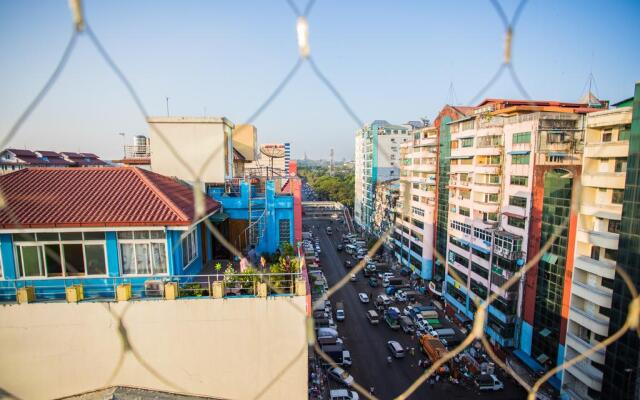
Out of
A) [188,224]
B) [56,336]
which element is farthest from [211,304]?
[56,336]

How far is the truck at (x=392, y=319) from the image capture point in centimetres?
774

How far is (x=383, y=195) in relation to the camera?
1326 cm

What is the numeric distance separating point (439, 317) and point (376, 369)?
2.83 metres

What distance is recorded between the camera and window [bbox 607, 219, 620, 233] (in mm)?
4211

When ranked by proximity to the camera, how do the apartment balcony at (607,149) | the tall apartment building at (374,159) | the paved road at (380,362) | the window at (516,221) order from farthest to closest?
the tall apartment building at (374,159) < the window at (516,221) < the paved road at (380,362) < the apartment balcony at (607,149)

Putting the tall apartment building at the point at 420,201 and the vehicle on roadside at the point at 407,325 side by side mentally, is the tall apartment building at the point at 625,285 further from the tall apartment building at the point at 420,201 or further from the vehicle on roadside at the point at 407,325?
the tall apartment building at the point at 420,201

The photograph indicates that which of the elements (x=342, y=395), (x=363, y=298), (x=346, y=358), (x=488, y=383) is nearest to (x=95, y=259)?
(x=342, y=395)

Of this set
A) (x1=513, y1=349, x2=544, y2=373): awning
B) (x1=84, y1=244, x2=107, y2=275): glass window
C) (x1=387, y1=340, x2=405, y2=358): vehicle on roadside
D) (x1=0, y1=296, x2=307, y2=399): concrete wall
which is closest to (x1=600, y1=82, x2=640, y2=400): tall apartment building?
(x1=513, y1=349, x2=544, y2=373): awning

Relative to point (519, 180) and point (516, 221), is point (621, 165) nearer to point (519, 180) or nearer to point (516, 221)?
point (519, 180)

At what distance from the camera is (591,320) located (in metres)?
4.49

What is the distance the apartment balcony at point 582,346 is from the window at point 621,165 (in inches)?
92.5

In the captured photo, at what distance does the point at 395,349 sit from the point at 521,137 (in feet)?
15.5

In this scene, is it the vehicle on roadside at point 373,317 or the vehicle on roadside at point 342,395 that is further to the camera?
the vehicle on roadside at point 373,317

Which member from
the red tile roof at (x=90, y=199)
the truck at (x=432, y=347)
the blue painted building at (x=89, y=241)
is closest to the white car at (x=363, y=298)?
the truck at (x=432, y=347)
